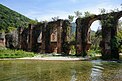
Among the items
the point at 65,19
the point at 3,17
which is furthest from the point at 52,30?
the point at 3,17

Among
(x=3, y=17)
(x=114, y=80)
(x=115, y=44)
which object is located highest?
(x=3, y=17)

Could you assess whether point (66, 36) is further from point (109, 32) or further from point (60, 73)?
point (60, 73)

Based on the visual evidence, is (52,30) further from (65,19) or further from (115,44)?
(115,44)

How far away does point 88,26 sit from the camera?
127 feet

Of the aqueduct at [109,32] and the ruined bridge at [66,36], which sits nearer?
the aqueduct at [109,32]

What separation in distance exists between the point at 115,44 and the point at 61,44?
1304 cm

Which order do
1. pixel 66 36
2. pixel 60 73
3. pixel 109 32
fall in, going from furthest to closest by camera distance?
pixel 66 36, pixel 109 32, pixel 60 73

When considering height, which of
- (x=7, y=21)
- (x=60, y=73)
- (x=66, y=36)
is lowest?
(x=60, y=73)

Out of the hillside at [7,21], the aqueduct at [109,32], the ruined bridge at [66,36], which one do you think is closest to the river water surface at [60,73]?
the aqueduct at [109,32]

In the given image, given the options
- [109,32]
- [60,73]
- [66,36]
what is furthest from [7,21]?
[60,73]

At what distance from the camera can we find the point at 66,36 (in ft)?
142

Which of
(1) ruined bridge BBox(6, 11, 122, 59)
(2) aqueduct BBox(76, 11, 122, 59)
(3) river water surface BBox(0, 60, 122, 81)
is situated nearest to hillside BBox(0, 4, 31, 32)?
(1) ruined bridge BBox(6, 11, 122, 59)

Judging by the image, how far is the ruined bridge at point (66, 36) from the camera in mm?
33344

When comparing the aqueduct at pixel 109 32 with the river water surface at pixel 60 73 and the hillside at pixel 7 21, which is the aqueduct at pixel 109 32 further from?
the hillside at pixel 7 21
